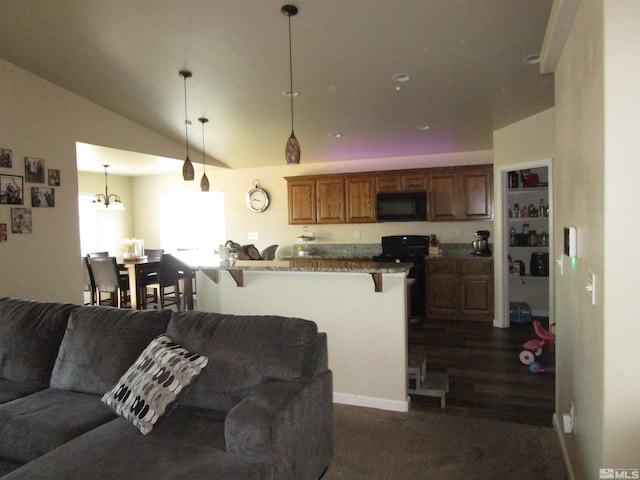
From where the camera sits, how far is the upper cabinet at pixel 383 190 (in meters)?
5.44

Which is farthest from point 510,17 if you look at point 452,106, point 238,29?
point 238,29

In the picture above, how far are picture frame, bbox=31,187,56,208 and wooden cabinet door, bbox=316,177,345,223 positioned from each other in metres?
3.45

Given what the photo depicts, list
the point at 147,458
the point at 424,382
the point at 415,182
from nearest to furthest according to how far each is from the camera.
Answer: the point at 147,458, the point at 424,382, the point at 415,182

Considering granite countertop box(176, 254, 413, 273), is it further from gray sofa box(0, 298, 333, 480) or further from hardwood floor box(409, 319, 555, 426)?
hardwood floor box(409, 319, 555, 426)

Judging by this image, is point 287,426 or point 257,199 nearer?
point 287,426

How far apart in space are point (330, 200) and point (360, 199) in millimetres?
471

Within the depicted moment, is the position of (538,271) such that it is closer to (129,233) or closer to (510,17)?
(510,17)

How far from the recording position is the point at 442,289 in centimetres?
545

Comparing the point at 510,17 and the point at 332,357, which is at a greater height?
the point at 510,17

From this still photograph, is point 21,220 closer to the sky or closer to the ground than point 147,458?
closer to the sky

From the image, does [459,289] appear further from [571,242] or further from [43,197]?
[43,197]

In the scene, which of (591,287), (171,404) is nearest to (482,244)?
(591,287)

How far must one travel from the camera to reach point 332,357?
3.10 m

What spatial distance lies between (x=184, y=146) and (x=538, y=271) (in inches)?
206
